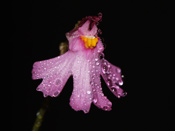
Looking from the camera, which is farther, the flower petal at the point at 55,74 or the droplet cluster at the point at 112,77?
the droplet cluster at the point at 112,77

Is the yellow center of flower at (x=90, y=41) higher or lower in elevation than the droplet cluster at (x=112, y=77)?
higher

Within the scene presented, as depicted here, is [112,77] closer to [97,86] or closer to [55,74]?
[97,86]

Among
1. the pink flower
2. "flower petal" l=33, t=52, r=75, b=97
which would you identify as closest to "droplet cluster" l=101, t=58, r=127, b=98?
the pink flower

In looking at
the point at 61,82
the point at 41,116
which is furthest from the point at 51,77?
the point at 41,116

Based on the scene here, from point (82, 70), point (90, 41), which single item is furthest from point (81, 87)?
point (90, 41)

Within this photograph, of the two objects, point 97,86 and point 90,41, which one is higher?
point 90,41

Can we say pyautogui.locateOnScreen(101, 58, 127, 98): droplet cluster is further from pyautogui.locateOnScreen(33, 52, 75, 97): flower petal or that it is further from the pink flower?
pyautogui.locateOnScreen(33, 52, 75, 97): flower petal

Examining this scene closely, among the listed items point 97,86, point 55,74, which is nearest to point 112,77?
point 97,86

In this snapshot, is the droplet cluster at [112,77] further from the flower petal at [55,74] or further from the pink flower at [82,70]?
the flower petal at [55,74]

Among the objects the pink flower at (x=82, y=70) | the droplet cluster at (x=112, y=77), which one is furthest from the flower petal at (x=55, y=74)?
the droplet cluster at (x=112, y=77)
